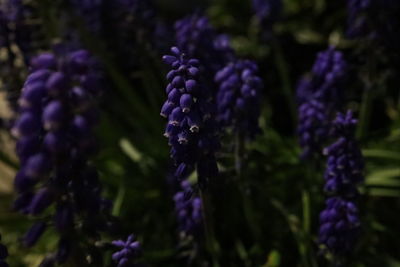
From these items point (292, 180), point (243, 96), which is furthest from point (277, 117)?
point (243, 96)

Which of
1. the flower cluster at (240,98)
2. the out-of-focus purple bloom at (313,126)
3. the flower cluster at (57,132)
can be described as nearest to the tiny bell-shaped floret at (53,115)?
the flower cluster at (57,132)

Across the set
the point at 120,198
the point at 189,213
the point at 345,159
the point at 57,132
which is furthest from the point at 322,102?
the point at 57,132

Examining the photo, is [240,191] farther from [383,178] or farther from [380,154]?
[383,178]

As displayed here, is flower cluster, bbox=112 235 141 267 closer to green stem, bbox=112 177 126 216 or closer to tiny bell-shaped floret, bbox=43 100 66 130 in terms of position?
tiny bell-shaped floret, bbox=43 100 66 130

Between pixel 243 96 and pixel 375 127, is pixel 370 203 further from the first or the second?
pixel 243 96

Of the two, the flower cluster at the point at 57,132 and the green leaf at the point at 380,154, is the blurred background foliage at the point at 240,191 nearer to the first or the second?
the green leaf at the point at 380,154

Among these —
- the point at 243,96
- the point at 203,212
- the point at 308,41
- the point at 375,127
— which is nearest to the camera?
the point at 203,212

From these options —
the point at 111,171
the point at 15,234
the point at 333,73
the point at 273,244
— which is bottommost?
the point at 273,244

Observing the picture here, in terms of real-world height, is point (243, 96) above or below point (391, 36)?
below

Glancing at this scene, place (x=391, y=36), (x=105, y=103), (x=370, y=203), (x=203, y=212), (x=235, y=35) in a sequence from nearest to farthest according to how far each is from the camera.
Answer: (x=203, y=212), (x=391, y=36), (x=370, y=203), (x=105, y=103), (x=235, y=35)
